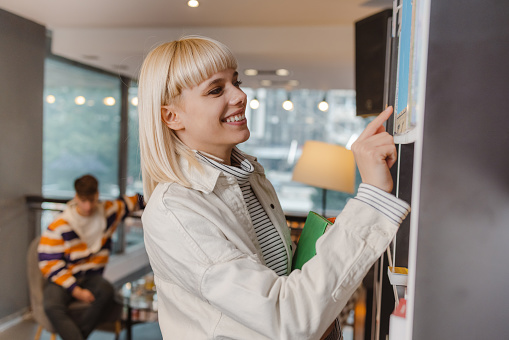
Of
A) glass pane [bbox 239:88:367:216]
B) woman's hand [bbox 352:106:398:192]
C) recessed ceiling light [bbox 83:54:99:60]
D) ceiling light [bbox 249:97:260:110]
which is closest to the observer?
woman's hand [bbox 352:106:398:192]

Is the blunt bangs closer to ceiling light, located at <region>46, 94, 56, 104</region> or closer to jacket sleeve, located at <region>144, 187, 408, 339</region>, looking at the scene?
jacket sleeve, located at <region>144, 187, 408, 339</region>

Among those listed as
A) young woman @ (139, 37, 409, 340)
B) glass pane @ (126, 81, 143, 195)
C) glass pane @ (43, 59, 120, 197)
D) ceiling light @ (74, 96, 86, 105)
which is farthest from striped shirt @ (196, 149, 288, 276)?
glass pane @ (126, 81, 143, 195)

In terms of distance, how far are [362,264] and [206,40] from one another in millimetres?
591

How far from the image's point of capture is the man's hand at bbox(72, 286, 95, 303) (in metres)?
3.31

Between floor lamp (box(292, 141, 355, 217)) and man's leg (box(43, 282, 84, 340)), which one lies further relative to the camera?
floor lamp (box(292, 141, 355, 217))

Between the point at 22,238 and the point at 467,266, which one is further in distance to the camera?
the point at 22,238

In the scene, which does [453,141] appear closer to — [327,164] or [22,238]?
[327,164]

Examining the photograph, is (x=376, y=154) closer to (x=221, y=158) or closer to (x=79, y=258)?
(x=221, y=158)

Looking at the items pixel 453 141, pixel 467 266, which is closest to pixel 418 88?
pixel 453 141

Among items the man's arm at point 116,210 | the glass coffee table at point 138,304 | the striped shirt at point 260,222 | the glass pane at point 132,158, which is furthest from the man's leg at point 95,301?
the glass pane at point 132,158

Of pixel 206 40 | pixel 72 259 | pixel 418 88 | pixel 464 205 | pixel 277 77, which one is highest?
pixel 277 77

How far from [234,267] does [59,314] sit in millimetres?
2773

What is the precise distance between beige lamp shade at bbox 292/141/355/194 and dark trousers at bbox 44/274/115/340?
5.62 ft

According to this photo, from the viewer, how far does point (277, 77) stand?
629 centimetres
